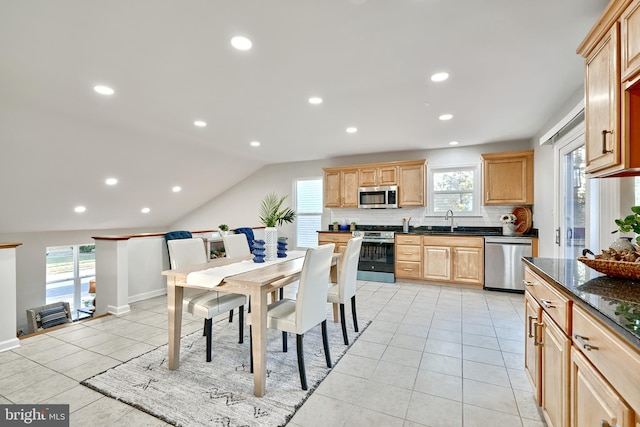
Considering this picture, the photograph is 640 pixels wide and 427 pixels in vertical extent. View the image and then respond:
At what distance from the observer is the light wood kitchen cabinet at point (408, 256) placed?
5180 mm

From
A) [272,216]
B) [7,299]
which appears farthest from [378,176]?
[7,299]

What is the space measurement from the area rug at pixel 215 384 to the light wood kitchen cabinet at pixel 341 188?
3486 millimetres

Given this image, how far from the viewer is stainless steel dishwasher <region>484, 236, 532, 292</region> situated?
14.9 ft

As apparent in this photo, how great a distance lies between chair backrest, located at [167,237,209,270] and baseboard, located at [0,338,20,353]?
1552mm

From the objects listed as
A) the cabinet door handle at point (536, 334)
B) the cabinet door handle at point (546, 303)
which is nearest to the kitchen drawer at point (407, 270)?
the cabinet door handle at point (536, 334)

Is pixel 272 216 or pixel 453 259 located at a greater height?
pixel 272 216

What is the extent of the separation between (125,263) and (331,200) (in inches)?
146

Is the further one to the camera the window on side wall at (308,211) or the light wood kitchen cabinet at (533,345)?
the window on side wall at (308,211)

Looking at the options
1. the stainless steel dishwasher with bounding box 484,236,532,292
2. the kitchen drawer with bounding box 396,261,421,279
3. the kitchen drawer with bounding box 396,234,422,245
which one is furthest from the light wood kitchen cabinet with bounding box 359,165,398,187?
the stainless steel dishwasher with bounding box 484,236,532,292

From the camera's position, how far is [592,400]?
1064mm

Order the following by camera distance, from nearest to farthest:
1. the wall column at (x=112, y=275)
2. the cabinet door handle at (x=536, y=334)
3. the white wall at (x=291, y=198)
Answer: the cabinet door handle at (x=536, y=334)
the wall column at (x=112, y=275)
the white wall at (x=291, y=198)

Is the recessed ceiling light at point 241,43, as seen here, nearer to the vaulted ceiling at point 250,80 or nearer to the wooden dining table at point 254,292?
the vaulted ceiling at point 250,80

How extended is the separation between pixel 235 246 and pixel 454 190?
409 centimetres

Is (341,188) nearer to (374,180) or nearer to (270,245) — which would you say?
(374,180)
